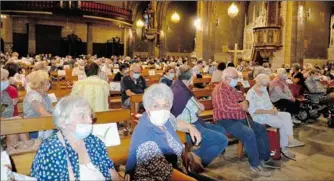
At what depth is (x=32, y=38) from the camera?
23.1 meters

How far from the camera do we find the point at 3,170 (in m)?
1.97

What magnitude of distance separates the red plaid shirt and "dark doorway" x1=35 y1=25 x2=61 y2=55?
2118 cm

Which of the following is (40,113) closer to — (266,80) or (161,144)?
(161,144)

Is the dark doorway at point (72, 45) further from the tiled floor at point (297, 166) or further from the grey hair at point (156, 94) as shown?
the grey hair at point (156, 94)

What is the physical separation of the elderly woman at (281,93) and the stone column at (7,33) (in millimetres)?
18818

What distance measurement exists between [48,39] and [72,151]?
23.2 meters

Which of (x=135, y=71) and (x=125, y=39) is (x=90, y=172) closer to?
(x=135, y=71)

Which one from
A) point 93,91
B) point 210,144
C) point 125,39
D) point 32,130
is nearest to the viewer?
point 32,130

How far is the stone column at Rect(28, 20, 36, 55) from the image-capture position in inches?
901

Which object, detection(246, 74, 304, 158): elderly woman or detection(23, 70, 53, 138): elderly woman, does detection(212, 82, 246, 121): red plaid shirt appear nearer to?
detection(246, 74, 304, 158): elderly woman

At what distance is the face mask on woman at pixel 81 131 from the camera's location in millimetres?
2367

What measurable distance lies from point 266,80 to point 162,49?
2149 cm

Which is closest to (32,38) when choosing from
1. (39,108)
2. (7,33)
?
(7,33)

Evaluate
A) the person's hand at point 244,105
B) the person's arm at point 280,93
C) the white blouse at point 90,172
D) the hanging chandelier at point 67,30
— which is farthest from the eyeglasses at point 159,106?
the hanging chandelier at point 67,30
